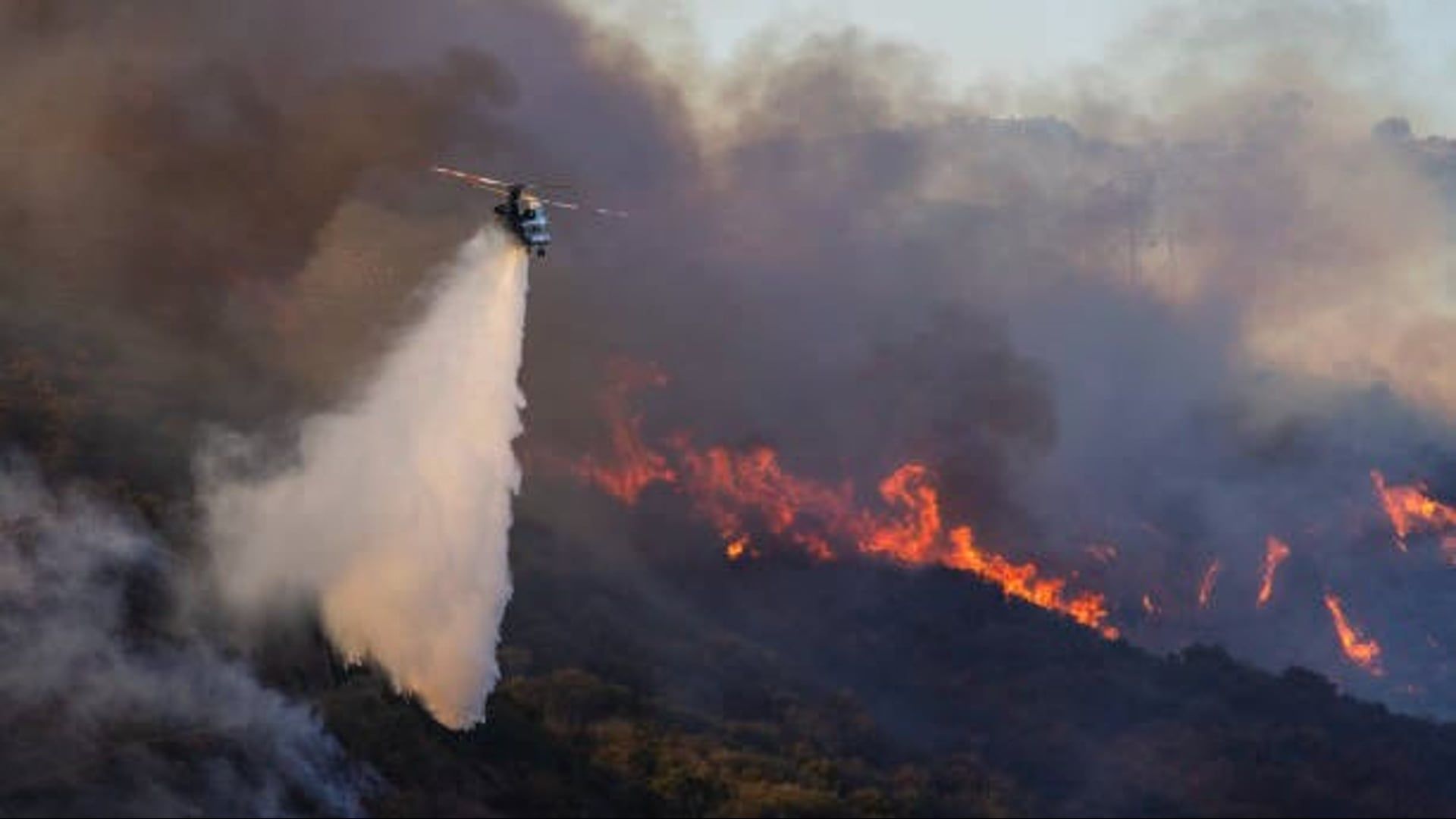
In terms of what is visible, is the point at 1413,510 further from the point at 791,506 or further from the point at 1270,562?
the point at 791,506

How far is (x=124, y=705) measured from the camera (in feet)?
249

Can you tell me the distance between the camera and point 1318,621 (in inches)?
6038

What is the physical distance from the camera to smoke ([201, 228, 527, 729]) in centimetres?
8625

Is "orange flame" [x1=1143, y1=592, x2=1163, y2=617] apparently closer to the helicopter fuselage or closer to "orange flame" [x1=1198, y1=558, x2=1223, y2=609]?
"orange flame" [x1=1198, y1=558, x2=1223, y2=609]

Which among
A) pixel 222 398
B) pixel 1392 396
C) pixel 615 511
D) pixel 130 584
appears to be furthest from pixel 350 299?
pixel 1392 396

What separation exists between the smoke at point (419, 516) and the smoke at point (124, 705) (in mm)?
6254

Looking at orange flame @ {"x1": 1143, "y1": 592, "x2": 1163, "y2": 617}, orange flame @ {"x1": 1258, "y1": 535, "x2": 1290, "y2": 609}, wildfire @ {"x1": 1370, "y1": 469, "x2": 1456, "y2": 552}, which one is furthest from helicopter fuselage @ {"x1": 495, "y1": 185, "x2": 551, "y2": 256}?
wildfire @ {"x1": 1370, "y1": 469, "x2": 1456, "y2": 552}

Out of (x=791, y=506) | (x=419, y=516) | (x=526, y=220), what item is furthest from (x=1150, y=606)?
(x=526, y=220)

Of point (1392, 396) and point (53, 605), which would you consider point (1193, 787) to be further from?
point (1392, 396)

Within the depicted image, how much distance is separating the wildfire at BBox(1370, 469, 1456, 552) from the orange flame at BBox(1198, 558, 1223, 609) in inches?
908

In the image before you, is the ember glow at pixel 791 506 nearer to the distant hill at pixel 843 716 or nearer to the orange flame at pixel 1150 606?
the distant hill at pixel 843 716

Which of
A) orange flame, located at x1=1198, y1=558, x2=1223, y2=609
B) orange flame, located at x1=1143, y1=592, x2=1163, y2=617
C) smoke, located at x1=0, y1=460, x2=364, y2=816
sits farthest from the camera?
orange flame, located at x1=1198, y1=558, x2=1223, y2=609

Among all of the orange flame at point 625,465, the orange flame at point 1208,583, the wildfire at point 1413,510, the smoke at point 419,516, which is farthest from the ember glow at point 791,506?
the wildfire at point 1413,510

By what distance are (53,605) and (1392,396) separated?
5630 inches
